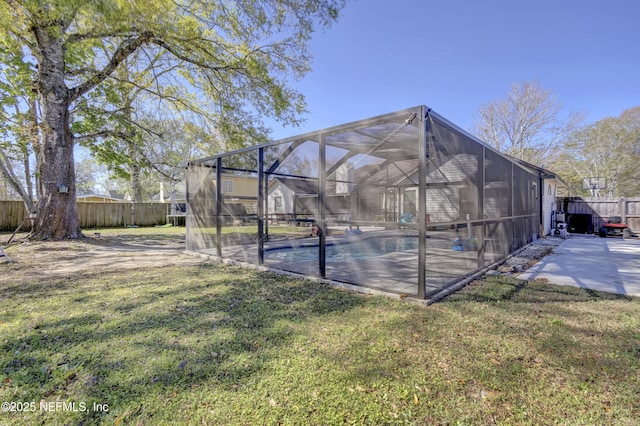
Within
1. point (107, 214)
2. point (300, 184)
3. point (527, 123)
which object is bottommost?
point (107, 214)

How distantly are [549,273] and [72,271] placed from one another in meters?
7.98

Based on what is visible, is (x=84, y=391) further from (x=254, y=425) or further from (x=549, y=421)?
(x=549, y=421)

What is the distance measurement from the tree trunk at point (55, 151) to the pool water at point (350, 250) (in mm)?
6044

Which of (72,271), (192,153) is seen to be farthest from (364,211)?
(192,153)

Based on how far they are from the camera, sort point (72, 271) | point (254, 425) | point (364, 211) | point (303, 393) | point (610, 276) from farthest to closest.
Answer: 1. point (364, 211)
2. point (72, 271)
3. point (610, 276)
4. point (303, 393)
5. point (254, 425)

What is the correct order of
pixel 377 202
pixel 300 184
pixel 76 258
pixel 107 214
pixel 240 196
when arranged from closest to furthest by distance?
pixel 76 258 < pixel 240 196 < pixel 300 184 < pixel 377 202 < pixel 107 214

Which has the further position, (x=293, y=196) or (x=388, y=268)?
(x=293, y=196)

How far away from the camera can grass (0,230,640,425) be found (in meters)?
1.60

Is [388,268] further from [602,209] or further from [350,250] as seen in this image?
[602,209]

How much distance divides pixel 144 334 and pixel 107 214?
15.1 meters

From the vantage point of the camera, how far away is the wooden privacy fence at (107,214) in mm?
11734

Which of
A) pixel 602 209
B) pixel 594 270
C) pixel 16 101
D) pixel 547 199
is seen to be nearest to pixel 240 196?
pixel 594 270

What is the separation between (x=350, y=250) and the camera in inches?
274

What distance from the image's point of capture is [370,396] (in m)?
1.71
